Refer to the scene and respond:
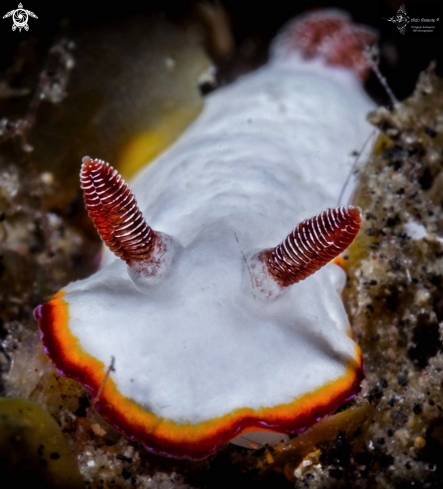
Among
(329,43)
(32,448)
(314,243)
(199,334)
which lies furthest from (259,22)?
(32,448)

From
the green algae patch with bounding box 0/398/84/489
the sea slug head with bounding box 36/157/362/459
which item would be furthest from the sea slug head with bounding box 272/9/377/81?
the green algae patch with bounding box 0/398/84/489

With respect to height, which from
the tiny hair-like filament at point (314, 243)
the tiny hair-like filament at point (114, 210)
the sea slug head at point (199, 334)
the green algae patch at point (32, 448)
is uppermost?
the tiny hair-like filament at point (114, 210)

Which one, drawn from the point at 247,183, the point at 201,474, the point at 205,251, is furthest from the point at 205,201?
the point at 201,474

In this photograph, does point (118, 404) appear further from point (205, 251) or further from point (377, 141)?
point (377, 141)

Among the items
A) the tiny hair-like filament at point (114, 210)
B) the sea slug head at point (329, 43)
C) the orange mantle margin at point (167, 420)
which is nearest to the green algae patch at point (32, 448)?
the orange mantle margin at point (167, 420)

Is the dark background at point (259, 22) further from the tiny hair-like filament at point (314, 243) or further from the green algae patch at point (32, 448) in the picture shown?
the green algae patch at point (32, 448)

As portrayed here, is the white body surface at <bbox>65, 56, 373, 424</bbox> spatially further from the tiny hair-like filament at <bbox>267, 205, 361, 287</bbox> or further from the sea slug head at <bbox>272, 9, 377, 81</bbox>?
the sea slug head at <bbox>272, 9, 377, 81</bbox>
